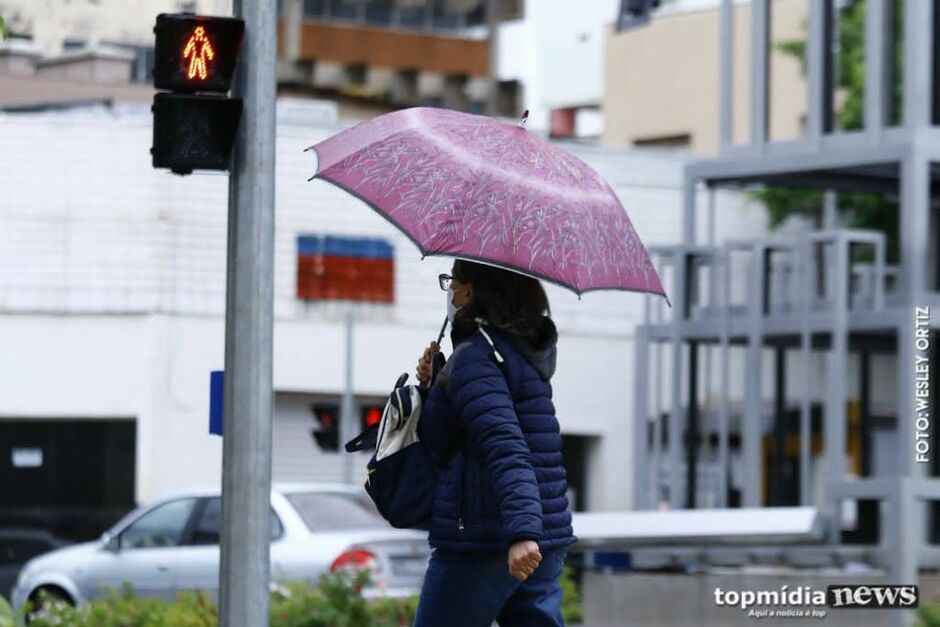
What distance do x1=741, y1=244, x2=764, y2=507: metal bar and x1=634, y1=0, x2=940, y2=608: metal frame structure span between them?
0.06 ft

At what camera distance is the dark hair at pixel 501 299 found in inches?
248

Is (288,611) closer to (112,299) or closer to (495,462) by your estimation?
(495,462)

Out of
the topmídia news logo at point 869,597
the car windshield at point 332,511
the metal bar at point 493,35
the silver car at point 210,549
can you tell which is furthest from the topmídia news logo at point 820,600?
the metal bar at point 493,35

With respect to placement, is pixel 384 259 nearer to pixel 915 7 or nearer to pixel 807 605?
pixel 915 7

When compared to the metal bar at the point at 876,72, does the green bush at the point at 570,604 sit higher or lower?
lower

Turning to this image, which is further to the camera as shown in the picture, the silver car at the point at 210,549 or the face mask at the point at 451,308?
the silver car at the point at 210,549

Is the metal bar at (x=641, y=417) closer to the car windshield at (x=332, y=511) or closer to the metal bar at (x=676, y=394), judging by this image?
the metal bar at (x=676, y=394)

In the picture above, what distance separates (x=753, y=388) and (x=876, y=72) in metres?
3.59

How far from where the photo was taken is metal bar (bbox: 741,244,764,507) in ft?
73.2

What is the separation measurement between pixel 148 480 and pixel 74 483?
3.82ft

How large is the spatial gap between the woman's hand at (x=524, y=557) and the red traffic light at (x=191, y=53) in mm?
3188

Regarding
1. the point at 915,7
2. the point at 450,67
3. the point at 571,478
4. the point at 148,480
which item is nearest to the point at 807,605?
the point at 915,7

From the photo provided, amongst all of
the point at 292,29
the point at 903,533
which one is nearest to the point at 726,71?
the point at 903,533

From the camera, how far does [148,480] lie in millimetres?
32625
